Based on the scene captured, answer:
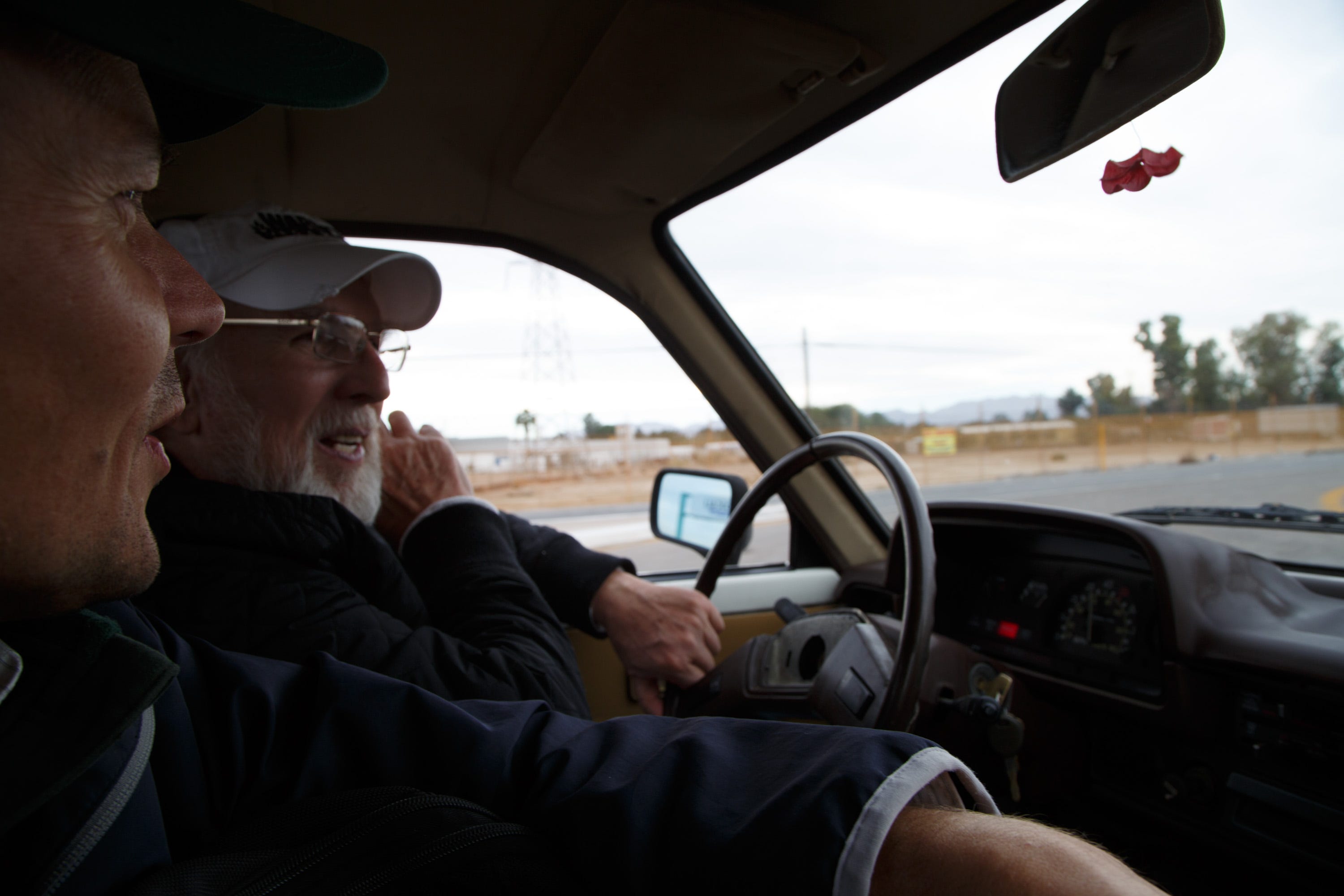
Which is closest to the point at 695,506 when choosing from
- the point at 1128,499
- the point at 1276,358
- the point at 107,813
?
the point at 1128,499

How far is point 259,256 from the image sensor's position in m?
1.79

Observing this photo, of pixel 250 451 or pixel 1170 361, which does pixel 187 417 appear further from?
pixel 1170 361

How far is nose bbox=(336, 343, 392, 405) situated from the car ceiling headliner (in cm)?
54

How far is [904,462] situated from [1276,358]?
1098mm

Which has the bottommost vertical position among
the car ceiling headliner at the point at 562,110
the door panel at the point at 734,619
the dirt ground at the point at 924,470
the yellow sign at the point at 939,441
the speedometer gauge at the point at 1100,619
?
the door panel at the point at 734,619

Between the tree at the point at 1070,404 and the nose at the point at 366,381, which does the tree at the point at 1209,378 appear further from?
the nose at the point at 366,381

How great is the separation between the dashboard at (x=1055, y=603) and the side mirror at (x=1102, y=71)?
3.17ft

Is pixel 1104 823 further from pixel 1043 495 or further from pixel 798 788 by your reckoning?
pixel 798 788

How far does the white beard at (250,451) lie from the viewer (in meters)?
1.70

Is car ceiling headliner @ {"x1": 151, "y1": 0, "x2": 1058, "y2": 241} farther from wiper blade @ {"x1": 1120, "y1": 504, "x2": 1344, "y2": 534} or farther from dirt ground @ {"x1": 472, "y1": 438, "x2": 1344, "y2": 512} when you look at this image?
wiper blade @ {"x1": 1120, "y1": 504, "x2": 1344, "y2": 534}

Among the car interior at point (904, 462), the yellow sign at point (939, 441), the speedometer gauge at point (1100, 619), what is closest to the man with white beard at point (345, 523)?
the car interior at point (904, 462)

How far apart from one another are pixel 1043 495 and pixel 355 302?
2.07m

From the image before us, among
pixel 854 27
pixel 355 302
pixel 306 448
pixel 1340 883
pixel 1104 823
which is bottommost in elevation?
pixel 1104 823

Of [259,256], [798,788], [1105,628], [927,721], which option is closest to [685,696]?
[927,721]
